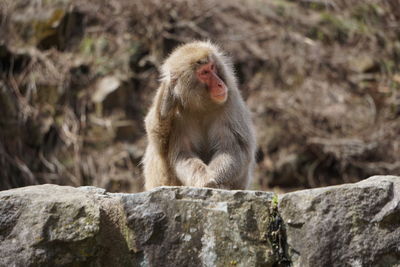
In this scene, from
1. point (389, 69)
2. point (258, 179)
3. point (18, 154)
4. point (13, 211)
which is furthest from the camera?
point (389, 69)

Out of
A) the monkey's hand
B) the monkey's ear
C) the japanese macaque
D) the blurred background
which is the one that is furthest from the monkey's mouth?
the blurred background

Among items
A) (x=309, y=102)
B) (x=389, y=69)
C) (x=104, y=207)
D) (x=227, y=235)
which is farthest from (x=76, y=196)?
(x=389, y=69)

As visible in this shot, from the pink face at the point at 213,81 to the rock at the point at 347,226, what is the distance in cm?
137

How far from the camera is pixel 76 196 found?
10.0 feet

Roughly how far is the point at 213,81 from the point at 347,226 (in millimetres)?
1671

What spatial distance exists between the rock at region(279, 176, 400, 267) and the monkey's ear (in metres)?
1.54

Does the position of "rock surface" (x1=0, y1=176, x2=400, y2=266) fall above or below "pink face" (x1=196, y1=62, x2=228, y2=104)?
below

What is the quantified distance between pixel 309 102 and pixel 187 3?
8.77ft

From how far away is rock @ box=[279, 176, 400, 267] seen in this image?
9.45 feet

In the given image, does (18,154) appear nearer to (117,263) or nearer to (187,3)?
(187,3)

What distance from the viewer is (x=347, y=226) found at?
2.92m

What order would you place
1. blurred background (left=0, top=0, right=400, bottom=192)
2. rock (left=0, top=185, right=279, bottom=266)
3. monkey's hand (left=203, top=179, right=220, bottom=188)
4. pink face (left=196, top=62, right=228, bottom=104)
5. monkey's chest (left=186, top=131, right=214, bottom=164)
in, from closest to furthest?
rock (left=0, top=185, right=279, bottom=266), monkey's hand (left=203, top=179, right=220, bottom=188), pink face (left=196, top=62, right=228, bottom=104), monkey's chest (left=186, top=131, right=214, bottom=164), blurred background (left=0, top=0, right=400, bottom=192)

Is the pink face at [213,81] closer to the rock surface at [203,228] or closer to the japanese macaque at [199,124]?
the japanese macaque at [199,124]

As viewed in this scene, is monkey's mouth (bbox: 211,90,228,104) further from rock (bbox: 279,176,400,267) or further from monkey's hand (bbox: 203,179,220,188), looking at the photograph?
rock (bbox: 279,176,400,267)
